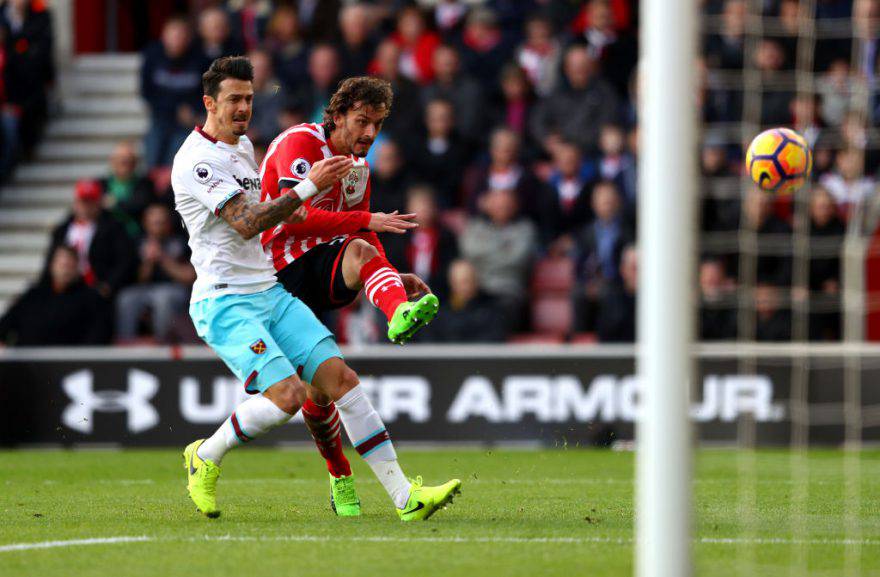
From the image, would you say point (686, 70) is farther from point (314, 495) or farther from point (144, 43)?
point (144, 43)

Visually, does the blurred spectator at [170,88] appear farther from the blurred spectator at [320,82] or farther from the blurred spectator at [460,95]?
the blurred spectator at [460,95]

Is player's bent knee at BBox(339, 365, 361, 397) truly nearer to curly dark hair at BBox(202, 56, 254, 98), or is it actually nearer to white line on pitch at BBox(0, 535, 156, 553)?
white line on pitch at BBox(0, 535, 156, 553)

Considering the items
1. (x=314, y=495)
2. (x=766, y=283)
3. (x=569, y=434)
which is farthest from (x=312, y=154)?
(x=766, y=283)

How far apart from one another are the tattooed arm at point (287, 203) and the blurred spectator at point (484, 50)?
29.4ft

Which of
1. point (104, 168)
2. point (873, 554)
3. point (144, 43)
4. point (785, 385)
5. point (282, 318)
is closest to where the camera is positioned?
point (873, 554)

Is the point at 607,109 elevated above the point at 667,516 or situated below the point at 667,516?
above

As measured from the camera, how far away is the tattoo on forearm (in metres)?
7.06

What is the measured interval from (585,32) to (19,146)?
22.4 ft

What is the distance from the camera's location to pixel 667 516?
185 inches

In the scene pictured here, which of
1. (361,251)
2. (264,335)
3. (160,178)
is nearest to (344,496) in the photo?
(264,335)

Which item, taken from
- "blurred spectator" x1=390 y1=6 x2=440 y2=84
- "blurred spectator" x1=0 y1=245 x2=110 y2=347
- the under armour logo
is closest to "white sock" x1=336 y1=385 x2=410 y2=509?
the under armour logo

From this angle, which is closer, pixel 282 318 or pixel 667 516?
pixel 667 516

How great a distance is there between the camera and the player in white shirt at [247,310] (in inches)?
281

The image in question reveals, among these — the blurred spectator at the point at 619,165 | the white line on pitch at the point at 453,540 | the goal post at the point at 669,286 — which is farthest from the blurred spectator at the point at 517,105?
the goal post at the point at 669,286
